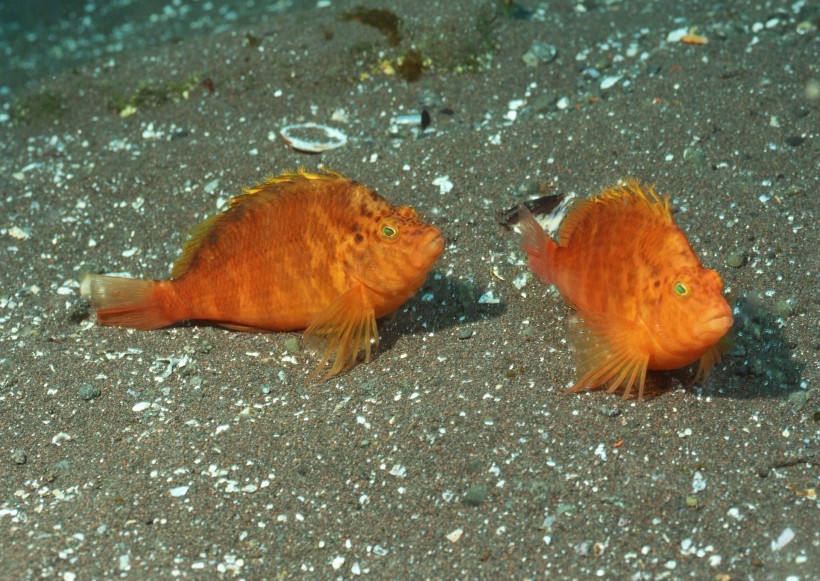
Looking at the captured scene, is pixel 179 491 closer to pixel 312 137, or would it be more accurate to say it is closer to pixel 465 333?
pixel 465 333

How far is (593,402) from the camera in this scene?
12.5ft

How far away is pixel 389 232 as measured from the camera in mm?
4051

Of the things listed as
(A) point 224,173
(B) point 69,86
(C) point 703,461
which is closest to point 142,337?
(A) point 224,173

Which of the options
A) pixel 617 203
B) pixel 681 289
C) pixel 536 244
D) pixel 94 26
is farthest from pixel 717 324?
pixel 94 26

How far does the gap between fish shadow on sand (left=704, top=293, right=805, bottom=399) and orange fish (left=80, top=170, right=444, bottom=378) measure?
1676mm

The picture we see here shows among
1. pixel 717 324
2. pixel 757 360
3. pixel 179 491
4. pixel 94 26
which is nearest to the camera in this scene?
pixel 717 324

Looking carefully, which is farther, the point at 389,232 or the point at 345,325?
the point at 345,325

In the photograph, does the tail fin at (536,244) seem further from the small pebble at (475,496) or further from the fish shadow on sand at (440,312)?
the small pebble at (475,496)

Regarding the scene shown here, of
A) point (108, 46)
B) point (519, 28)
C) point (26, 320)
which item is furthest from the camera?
point (108, 46)

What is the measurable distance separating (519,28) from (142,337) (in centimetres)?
442

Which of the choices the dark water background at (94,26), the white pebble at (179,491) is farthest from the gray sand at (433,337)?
the dark water background at (94,26)

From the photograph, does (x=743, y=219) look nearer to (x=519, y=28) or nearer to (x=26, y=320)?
(x=519, y=28)

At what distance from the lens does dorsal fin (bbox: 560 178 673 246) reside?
12.1ft

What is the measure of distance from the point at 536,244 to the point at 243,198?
1714mm
